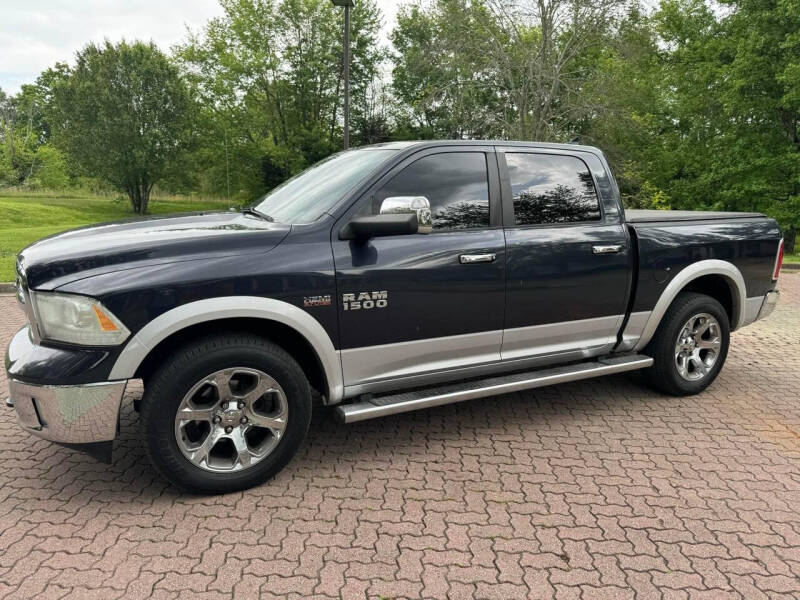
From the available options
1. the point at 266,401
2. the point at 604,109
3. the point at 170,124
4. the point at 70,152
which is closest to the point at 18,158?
the point at 70,152

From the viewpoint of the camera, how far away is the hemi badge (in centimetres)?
304

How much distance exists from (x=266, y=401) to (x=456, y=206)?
169 cm

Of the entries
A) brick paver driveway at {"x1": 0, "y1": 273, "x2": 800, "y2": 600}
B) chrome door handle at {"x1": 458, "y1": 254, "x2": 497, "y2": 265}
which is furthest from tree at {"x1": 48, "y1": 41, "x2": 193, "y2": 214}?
chrome door handle at {"x1": 458, "y1": 254, "x2": 497, "y2": 265}

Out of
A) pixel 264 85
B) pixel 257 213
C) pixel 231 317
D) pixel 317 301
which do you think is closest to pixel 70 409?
pixel 231 317

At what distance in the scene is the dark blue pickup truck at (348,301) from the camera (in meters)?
2.72

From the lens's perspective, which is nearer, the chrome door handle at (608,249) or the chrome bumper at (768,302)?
the chrome door handle at (608,249)

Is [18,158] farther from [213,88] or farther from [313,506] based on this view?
[313,506]

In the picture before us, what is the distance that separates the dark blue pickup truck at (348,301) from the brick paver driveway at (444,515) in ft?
1.19

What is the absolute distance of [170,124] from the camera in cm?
3238

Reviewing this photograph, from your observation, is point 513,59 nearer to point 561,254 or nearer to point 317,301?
point 561,254

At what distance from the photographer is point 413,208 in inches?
130

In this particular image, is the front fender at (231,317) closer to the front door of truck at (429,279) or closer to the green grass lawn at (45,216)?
the front door of truck at (429,279)

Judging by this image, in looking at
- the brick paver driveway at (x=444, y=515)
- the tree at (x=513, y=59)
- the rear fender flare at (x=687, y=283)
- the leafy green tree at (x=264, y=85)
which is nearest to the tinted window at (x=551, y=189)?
the rear fender flare at (x=687, y=283)

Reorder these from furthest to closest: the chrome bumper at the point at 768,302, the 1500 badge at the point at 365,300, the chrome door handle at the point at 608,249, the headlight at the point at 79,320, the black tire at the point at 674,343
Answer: the chrome bumper at the point at 768,302 → the black tire at the point at 674,343 → the chrome door handle at the point at 608,249 → the 1500 badge at the point at 365,300 → the headlight at the point at 79,320
